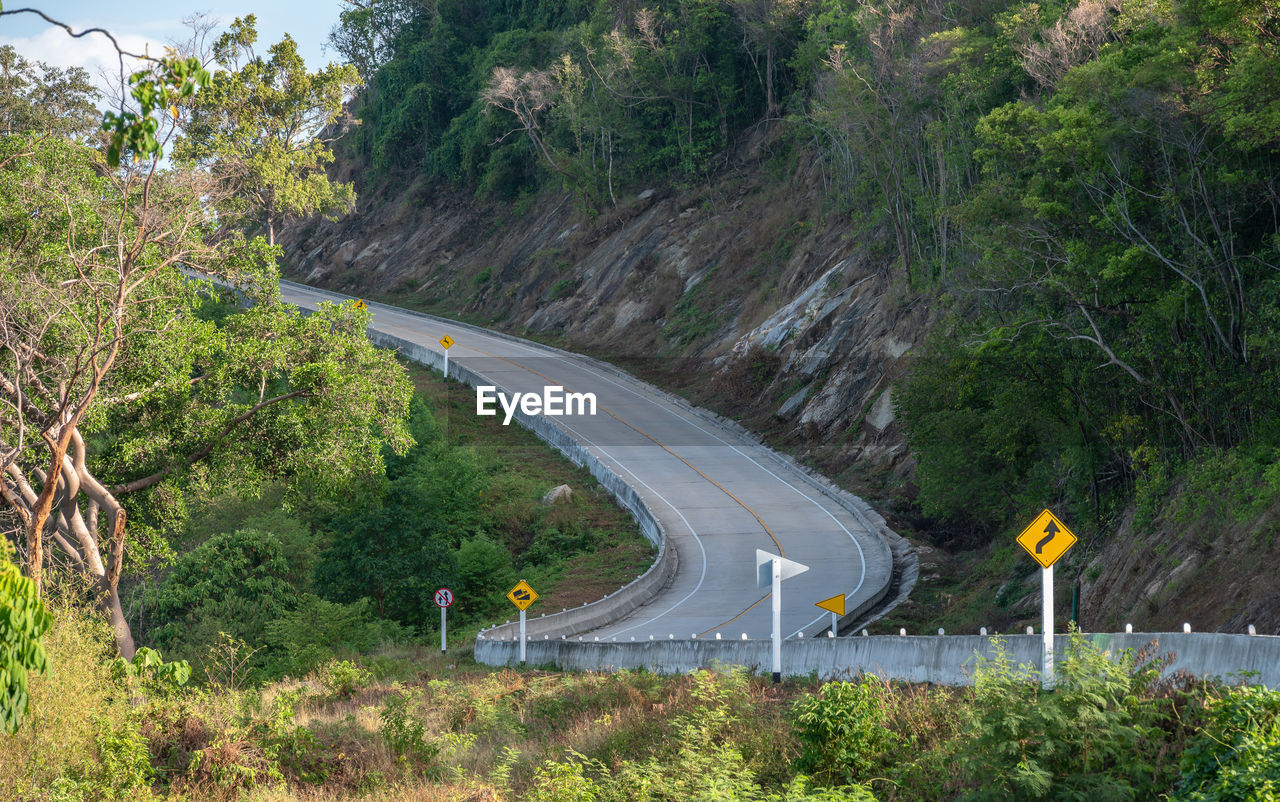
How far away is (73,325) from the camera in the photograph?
17141mm

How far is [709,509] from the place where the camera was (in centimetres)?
4016

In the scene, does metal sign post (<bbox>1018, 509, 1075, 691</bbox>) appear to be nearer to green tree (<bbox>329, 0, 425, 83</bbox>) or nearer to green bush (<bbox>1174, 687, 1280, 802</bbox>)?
green bush (<bbox>1174, 687, 1280, 802</bbox>)

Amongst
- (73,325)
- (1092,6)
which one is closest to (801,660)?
(73,325)

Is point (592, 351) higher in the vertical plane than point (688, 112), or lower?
lower

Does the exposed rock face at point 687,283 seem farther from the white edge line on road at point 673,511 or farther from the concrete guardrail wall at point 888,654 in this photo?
the concrete guardrail wall at point 888,654

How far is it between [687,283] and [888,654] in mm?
48132

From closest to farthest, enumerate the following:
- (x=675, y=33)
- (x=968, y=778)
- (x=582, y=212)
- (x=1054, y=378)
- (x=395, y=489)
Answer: (x=968, y=778) < (x=1054, y=378) < (x=395, y=489) < (x=675, y=33) < (x=582, y=212)

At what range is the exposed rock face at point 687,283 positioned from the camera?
46156mm

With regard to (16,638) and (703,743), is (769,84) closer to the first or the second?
(703,743)

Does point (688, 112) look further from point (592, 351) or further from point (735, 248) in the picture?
Result: point (592, 351)

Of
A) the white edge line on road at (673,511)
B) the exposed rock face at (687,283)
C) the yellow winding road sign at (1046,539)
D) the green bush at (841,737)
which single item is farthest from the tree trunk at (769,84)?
the green bush at (841,737)

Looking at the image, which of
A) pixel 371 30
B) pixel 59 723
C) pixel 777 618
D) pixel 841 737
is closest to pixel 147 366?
pixel 59 723

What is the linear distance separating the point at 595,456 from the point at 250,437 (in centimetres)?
2575

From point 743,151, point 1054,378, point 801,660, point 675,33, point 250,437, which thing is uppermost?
point 675,33
